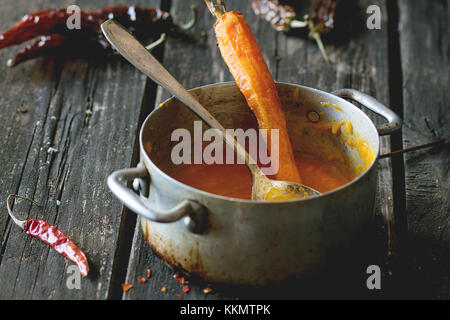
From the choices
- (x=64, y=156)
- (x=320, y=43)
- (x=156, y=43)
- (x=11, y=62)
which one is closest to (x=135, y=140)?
(x=64, y=156)

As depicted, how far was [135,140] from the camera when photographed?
171 cm

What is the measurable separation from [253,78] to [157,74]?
230mm

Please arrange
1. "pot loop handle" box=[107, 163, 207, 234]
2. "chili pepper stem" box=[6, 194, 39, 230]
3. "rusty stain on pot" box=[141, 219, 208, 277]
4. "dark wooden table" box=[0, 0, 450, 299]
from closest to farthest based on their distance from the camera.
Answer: "pot loop handle" box=[107, 163, 207, 234] < "rusty stain on pot" box=[141, 219, 208, 277] < "dark wooden table" box=[0, 0, 450, 299] < "chili pepper stem" box=[6, 194, 39, 230]

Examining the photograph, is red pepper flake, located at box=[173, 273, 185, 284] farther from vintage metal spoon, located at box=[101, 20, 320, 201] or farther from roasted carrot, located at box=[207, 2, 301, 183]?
roasted carrot, located at box=[207, 2, 301, 183]

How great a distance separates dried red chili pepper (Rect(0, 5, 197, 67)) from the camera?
207 cm

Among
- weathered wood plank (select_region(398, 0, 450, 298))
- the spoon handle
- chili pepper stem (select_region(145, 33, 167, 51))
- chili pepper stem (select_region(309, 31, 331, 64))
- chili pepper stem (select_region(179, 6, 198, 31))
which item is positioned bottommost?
weathered wood plank (select_region(398, 0, 450, 298))

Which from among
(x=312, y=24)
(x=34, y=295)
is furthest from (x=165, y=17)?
(x=34, y=295)

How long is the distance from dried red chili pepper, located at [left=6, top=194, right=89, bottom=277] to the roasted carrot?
51 centimetres

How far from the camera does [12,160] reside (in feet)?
5.34

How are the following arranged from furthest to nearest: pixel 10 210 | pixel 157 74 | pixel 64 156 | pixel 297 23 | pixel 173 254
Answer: pixel 297 23 < pixel 64 156 < pixel 10 210 < pixel 157 74 < pixel 173 254

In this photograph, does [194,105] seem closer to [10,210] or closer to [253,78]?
[253,78]

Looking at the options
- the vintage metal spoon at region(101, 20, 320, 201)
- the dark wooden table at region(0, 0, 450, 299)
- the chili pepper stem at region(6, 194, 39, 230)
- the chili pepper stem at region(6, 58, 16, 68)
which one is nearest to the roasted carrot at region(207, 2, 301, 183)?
the vintage metal spoon at region(101, 20, 320, 201)
